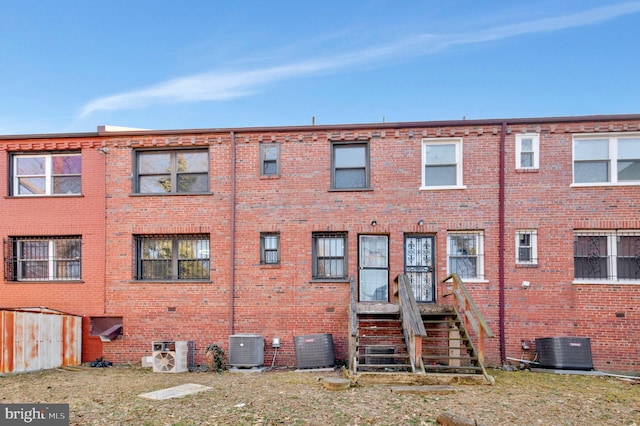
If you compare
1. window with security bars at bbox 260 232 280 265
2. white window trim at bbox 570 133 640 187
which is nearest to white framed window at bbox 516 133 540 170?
white window trim at bbox 570 133 640 187

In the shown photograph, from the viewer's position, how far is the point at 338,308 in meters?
9.59

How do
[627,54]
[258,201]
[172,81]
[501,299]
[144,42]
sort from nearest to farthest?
[501,299] → [258,201] → [627,54] → [144,42] → [172,81]

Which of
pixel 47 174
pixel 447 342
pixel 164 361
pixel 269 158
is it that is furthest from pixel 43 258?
pixel 447 342

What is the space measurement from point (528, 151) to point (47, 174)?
42.0ft

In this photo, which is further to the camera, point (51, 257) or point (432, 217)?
point (51, 257)

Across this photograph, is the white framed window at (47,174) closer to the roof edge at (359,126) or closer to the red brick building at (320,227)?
the red brick building at (320,227)

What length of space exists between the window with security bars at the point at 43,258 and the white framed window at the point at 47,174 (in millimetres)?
1310

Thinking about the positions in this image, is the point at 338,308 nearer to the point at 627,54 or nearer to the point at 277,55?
the point at 277,55

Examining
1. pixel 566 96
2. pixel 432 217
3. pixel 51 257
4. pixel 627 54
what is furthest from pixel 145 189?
pixel 627 54

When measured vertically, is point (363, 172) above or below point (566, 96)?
below

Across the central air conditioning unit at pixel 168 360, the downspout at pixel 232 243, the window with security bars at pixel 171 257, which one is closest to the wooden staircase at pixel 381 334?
the downspout at pixel 232 243

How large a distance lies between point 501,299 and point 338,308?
4012 millimetres

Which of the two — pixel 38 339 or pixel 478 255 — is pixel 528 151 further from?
pixel 38 339

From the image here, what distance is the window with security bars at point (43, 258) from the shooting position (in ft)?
33.8
